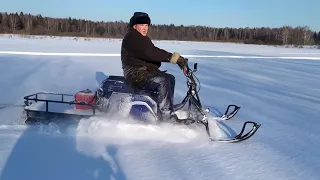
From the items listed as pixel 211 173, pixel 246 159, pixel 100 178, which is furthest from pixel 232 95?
pixel 100 178

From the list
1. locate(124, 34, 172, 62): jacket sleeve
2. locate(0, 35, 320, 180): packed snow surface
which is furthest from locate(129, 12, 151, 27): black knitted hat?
locate(0, 35, 320, 180): packed snow surface

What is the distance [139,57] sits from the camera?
165 inches

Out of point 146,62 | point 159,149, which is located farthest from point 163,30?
point 159,149

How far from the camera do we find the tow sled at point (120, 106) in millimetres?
4043

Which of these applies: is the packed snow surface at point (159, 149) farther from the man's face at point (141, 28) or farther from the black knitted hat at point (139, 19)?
the black knitted hat at point (139, 19)

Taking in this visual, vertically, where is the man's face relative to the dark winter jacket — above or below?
above

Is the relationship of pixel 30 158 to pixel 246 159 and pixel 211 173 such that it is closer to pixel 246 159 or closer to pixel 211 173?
pixel 211 173

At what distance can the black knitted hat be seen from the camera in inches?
163

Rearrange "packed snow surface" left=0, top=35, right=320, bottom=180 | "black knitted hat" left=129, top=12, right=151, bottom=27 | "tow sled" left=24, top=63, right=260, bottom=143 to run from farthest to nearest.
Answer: "black knitted hat" left=129, top=12, right=151, bottom=27
"tow sled" left=24, top=63, right=260, bottom=143
"packed snow surface" left=0, top=35, right=320, bottom=180

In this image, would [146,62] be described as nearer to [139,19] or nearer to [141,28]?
[141,28]

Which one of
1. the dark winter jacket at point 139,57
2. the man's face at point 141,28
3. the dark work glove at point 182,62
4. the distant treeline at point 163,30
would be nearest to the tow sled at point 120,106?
the dark work glove at point 182,62

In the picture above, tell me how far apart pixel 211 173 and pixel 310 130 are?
7.11ft

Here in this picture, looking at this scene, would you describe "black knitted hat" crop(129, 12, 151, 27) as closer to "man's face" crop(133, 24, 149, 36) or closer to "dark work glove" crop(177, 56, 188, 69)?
"man's face" crop(133, 24, 149, 36)

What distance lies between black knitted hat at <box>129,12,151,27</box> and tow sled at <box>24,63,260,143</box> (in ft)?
Result: 2.37
